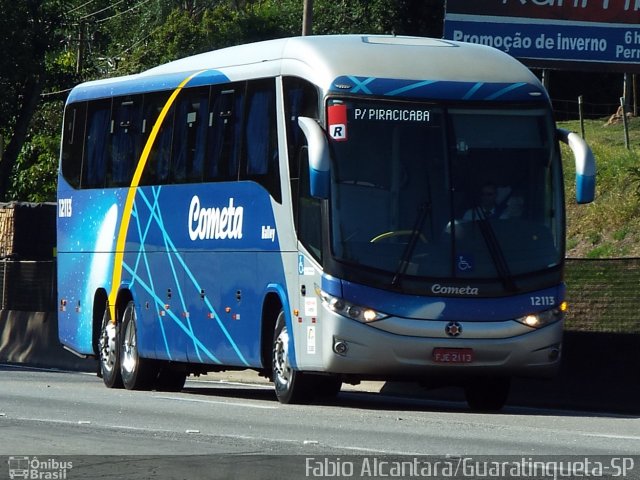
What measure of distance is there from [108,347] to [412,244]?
7246 millimetres

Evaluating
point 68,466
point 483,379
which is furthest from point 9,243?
point 68,466

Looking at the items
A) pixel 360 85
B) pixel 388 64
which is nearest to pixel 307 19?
pixel 388 64

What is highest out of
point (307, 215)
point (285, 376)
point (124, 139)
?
point (124, 139)

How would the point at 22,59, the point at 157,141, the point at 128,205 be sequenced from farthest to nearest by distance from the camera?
the point at 22,59
the point at 128,205
the point at 157,141

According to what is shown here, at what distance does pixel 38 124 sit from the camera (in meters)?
61.2

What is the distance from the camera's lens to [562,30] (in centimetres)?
3241

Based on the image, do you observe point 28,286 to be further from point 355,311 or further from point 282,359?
point 355,311

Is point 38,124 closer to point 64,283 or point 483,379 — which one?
point 64,283

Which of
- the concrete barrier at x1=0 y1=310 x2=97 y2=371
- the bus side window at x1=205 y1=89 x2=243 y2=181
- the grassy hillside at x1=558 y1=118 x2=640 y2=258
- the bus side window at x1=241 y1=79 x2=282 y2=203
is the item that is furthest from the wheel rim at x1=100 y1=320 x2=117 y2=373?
the grassy hillside at x1=558 y1=118 x2=640 y2=258

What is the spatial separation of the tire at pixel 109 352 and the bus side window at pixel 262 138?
4.47 m

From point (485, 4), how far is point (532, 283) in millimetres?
16455

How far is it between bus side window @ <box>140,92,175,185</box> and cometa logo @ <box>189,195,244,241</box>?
3.14ft

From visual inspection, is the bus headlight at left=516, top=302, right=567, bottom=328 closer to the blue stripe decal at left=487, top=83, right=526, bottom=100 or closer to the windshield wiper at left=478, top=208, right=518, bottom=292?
the windshield wiper at left=478, top=208, right=518, bottom=292

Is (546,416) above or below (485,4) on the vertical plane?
below
